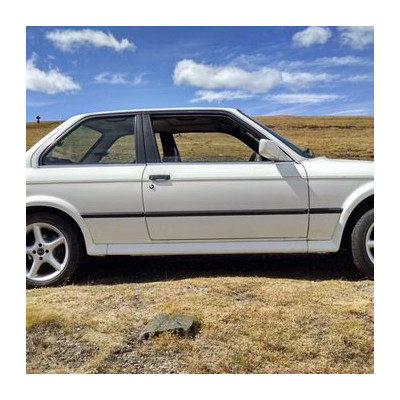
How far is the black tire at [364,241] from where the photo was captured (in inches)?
152

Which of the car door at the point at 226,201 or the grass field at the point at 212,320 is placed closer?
the grass field at the point at 212,320

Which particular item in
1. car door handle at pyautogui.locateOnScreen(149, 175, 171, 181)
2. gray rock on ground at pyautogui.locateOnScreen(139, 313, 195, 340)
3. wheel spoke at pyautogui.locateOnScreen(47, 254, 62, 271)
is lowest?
gray rock on ground at pyautogui.locateOnScreen(139, 313, 195, 340)

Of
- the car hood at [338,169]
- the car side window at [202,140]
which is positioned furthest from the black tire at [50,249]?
the car hood at [338,169]

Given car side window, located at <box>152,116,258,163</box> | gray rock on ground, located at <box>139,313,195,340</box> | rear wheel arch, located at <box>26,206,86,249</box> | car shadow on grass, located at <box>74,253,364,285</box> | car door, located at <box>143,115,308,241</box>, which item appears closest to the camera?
gray rock on ground, located at <box>139,313,195,340</box>

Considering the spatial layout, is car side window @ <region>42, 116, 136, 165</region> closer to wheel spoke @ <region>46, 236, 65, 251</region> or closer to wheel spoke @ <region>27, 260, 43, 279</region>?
wheel spoke @ <region>46, 236, 65, 251</region>

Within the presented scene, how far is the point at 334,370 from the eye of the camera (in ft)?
8.45

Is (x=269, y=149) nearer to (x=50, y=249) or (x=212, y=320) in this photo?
(x=212, y=320)

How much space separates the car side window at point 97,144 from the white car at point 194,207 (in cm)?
7

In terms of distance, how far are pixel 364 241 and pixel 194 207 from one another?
1541mm

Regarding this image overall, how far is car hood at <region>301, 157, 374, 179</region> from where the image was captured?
3.94m

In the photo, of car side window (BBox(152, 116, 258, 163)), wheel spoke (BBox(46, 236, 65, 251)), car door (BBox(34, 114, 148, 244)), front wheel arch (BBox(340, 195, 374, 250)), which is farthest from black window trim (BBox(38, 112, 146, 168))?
front wheel arch (BBox(340, 195, 374, 250))

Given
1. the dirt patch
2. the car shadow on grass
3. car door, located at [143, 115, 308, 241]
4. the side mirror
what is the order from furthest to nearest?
the car shadow on grass
car door, located at [143, 115, 308, 241]
the side mirror
the dirt patch

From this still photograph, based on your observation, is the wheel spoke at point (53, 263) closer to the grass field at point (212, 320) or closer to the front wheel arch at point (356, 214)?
the grass field at point (212, 320)

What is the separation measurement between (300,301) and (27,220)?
249cm
